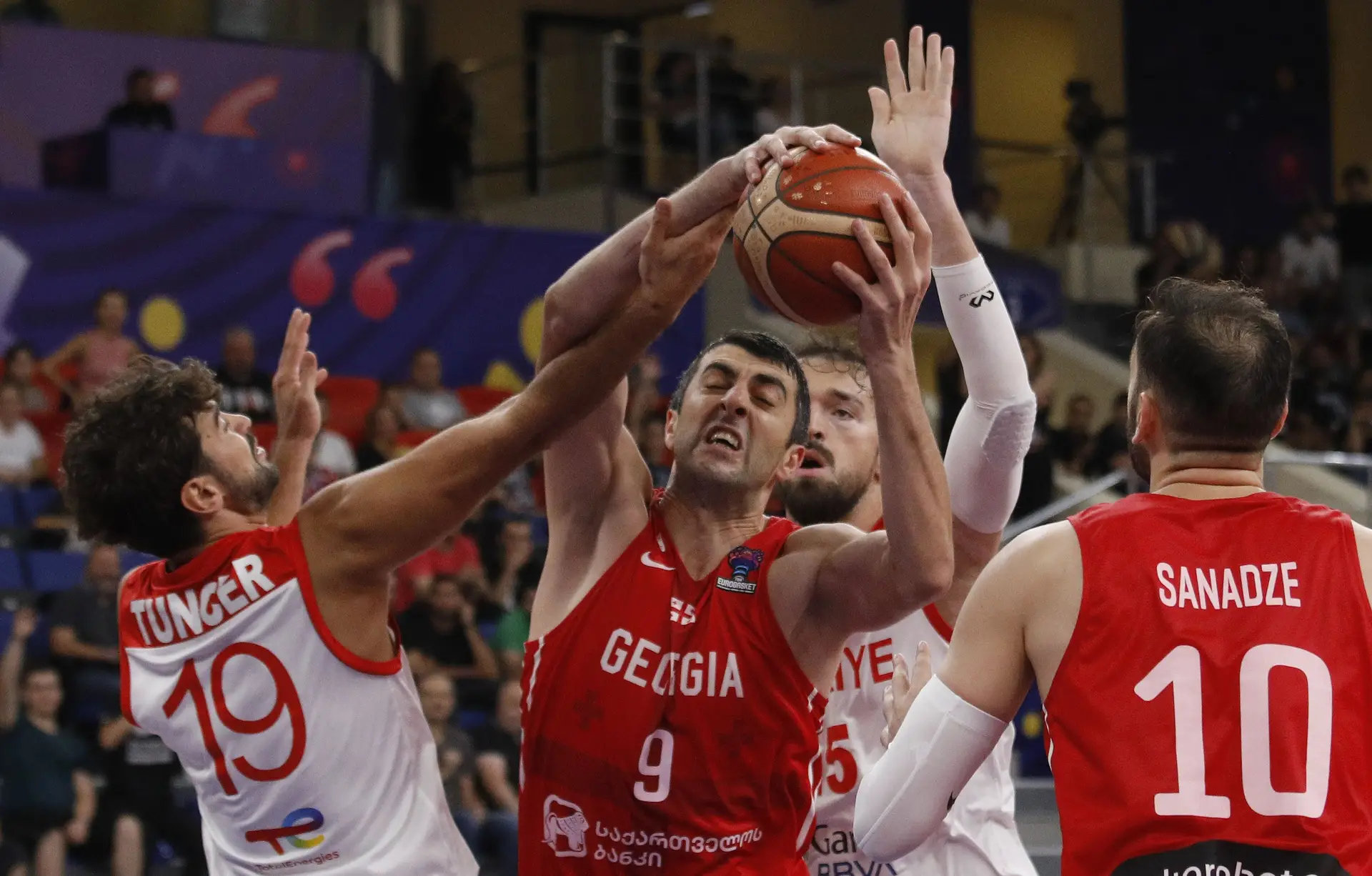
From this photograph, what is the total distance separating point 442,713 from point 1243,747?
623cm

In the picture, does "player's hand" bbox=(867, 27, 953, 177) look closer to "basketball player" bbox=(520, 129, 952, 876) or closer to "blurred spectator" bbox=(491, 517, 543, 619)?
"basketball player" bbox=(520, 129, 952, 876)

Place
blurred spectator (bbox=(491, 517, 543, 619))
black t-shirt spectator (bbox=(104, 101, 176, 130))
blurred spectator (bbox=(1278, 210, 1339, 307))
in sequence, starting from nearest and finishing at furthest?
blurred spectator (bbox=(491, 517, 543, 619))
black t-shirt spectator (bbox=(104, 101, 176, 130))
blurred spectator (bbox=(1278, 210, 1339, 307))

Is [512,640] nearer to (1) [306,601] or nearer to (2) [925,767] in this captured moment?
(1) [306,601]

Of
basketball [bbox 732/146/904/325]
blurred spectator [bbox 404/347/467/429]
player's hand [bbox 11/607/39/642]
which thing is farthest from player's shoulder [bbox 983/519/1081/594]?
blurred spectator [bbox 404/347/467/429]

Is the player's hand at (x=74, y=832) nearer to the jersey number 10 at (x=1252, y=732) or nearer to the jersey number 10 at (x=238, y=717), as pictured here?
the jersey number 10 at (x=238, y=717)

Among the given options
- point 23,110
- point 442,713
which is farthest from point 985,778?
point 23,110

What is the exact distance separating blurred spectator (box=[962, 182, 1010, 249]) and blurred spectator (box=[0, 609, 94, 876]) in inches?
407

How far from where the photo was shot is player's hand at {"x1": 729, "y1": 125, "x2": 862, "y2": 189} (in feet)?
11.2

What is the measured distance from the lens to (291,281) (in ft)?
38.3

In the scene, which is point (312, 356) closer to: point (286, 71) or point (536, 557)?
point (536, 557)

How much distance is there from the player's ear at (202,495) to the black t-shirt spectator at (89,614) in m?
4.88

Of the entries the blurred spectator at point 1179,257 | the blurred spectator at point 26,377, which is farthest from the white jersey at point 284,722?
the blurred spectator at point 1179,257

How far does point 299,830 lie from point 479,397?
338 inches

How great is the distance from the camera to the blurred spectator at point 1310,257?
1680cm
